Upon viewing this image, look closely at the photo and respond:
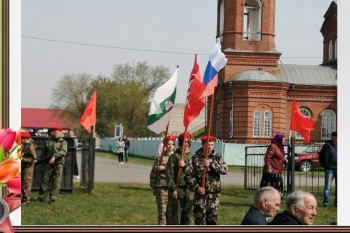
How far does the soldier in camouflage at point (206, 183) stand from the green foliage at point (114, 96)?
12311 millimetres

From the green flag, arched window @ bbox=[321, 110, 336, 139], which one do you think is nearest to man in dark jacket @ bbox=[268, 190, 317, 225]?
the green flag

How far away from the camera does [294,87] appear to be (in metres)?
34.7

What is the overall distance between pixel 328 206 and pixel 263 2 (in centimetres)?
2501

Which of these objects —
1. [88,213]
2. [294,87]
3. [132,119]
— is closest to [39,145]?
[88,213]

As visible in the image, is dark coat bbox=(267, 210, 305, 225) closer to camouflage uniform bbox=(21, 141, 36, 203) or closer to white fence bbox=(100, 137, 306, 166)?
Answer: camouflage uniform bbox=(21, 141, 36, 203)

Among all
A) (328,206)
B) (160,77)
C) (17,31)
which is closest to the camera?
(17,31)

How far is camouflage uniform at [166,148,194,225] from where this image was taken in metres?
6.89

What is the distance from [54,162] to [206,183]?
3983 mm

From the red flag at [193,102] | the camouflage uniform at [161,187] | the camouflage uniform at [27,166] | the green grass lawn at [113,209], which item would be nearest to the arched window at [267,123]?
the green grass lawn at [113,209]

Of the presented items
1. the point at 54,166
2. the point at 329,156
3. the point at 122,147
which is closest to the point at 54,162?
the point at 54,166

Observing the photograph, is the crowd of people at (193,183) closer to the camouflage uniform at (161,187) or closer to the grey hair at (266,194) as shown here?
the camouflage uniform at (161,187)

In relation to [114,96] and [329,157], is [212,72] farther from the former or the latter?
[114,96]

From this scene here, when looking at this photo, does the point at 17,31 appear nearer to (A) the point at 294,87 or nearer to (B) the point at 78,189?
(B) the point at 78,189

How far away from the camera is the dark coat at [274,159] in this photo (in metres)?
10.2
